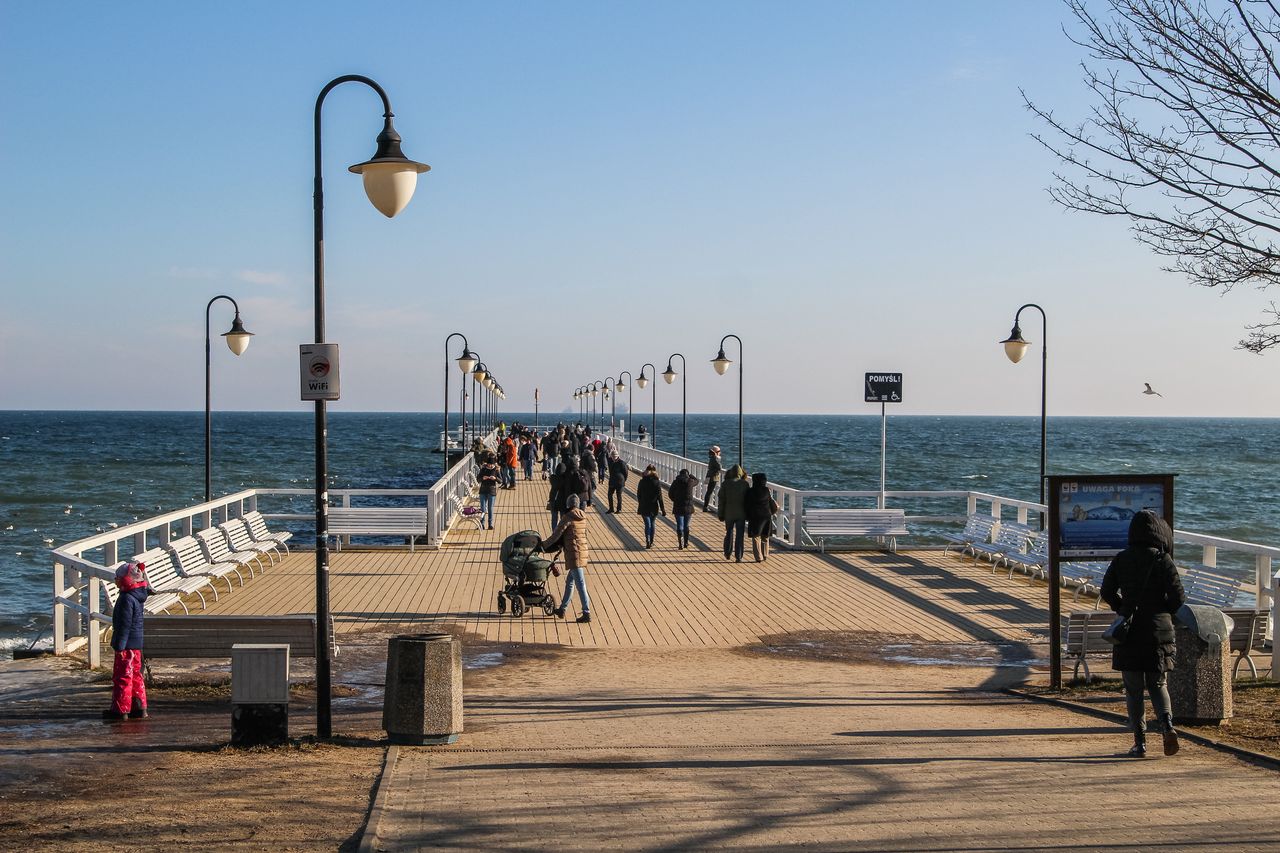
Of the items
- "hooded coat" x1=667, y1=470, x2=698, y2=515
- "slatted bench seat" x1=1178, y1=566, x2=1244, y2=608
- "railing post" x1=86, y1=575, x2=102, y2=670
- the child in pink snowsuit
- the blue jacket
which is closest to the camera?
the child in pink snowsuit

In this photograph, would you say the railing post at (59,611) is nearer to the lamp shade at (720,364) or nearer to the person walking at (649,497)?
the person walking at (649,497)

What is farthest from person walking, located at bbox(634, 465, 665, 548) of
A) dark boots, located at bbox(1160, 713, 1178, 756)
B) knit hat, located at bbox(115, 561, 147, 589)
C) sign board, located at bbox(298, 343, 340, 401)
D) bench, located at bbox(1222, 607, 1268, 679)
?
dark boots, located at bbox(1160, 713, 1178, 756)

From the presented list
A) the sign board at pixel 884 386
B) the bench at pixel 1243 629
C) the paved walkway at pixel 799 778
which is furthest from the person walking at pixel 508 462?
the bench at pixel 1243 629

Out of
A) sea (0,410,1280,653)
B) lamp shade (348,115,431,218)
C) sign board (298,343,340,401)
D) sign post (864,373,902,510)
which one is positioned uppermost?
lamp shade (348,115,431,218)

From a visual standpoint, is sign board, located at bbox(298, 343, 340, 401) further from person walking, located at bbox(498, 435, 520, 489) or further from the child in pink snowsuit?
person walking, located at bbox(498, 435, 520, 489)

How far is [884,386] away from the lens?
2419cm

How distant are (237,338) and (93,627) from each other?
9364mm

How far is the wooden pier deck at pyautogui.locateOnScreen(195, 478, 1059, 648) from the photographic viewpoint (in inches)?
576

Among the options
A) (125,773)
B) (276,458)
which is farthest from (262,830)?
(276,458)

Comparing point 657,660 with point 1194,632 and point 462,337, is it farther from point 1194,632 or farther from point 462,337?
point 462,337

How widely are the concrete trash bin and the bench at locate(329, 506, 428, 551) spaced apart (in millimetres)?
12496

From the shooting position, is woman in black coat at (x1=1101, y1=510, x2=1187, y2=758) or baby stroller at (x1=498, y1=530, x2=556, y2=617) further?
baby stroller at (x1=498, y1=530, x2=556, y2=617)

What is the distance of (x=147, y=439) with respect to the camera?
14762cm

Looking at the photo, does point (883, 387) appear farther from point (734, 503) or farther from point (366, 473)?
point (366, 473)
